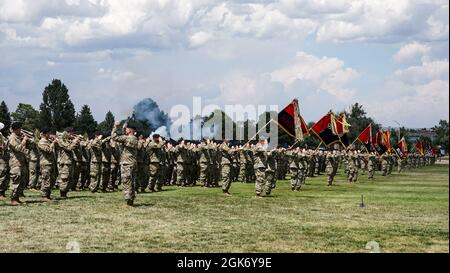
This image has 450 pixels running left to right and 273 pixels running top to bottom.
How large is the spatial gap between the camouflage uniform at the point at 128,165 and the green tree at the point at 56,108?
6007cm

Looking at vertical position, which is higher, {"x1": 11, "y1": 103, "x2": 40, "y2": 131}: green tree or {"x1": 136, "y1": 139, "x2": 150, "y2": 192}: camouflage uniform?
{"x1": 11, "y1": 103, "x2": 40, "y2": 131}: green tree

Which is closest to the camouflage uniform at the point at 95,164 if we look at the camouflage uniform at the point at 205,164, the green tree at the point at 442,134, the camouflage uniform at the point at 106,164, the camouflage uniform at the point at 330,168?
the camouflage uniform at the point at 106,164

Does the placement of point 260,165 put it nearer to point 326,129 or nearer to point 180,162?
point 180,162

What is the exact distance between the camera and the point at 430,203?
23.3 m

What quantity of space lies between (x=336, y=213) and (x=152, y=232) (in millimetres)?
6400

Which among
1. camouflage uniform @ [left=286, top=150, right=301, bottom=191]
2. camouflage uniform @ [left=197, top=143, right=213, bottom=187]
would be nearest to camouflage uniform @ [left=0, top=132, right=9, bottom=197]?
camouflage uniform @ [left=197, top=143, right=213, bottom=187]

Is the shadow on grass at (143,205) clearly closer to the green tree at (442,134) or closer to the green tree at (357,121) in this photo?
the green tree at (357,121)

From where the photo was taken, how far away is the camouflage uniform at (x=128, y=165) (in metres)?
18.7

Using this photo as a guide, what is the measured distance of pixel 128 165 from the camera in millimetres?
18828

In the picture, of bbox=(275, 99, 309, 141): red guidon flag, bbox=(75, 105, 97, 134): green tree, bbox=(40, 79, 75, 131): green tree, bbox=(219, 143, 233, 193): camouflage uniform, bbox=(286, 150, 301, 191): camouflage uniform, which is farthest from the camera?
bbox=(40, 79, 75, 131): green tree

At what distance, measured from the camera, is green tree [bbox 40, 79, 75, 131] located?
258ft

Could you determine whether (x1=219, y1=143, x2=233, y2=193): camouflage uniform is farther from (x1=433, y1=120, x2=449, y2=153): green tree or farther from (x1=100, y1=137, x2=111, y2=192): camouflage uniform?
(x1=433, y1=120, x2=449, y2=153): green tree
